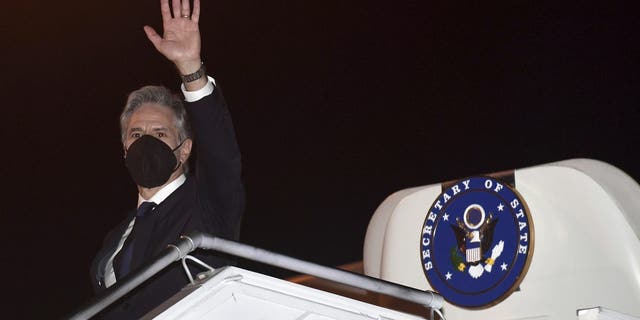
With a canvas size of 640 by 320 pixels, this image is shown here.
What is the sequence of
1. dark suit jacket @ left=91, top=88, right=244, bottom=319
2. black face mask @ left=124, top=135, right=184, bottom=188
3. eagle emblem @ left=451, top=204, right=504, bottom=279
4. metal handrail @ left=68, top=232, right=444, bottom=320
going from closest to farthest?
metal handrail @ left=68, top=232, right=444, bottom=320 < dark suit jacket @ left=91, top=88, right=244, bottom=319 < black face mask @ left=124, top=135, right=184, bottom=188 < eagle emblem @ left=451, top=204, right=504, bottom=279

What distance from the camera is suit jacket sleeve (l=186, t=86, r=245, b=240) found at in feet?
7.16

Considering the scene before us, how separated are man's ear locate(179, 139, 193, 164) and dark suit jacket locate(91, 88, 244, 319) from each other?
142 millimetres

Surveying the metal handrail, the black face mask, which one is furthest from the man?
the metal handrail

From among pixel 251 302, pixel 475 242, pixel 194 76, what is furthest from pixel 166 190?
pixel 251 302

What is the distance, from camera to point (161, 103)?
8.27 ft

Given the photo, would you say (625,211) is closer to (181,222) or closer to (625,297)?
(625,297)

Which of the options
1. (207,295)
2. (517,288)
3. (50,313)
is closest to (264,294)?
(207,295)

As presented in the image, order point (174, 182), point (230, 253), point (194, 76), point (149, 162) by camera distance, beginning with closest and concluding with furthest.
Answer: point (230, 253) < point (194, 76) < point (149, 162) < point (174, 182)

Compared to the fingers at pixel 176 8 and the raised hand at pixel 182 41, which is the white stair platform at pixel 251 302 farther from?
the fingers at pixel 176 8

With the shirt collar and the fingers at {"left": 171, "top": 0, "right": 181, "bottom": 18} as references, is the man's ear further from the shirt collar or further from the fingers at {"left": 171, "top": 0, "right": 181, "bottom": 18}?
the fingers at {"left": 171, "top": 0, "right": 181, "bottom": 18}

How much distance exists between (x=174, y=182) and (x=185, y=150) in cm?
12

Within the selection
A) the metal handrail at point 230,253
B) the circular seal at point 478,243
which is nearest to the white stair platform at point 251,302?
the metal handrail at point 230,253

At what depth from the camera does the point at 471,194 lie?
2500mm

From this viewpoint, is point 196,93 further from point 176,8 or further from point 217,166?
point 176,8
